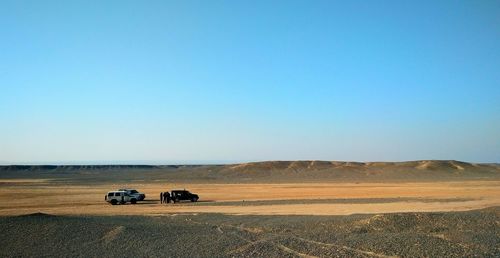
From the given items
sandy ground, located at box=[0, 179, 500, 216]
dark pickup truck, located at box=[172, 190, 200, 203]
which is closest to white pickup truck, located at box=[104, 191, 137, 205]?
sandy ground, located at box=[0, 179, 500, 216]

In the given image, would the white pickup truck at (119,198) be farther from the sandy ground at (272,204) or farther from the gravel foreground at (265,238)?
the gravel foreground at (265,238)

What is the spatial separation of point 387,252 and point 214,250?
18.7 feet

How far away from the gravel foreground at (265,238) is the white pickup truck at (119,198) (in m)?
18.8

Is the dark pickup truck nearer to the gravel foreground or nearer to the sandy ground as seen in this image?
the sandy ground

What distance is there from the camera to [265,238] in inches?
731

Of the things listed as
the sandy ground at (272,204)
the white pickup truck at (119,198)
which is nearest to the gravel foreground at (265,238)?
the sandy ground at (272,204)

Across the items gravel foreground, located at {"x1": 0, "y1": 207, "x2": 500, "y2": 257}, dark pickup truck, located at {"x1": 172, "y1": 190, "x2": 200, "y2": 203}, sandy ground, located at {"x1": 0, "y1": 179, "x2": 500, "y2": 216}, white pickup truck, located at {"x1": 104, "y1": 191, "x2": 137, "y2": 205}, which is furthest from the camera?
dark pickup truck, located at {"x1": 172, "y1": 190, "x2": 200, "y2": 203}

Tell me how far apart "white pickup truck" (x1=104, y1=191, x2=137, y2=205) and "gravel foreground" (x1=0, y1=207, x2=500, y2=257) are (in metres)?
18.8

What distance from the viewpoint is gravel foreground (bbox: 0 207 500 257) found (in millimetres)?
16109

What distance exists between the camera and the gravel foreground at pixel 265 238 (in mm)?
16109

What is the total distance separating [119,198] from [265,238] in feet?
87.5

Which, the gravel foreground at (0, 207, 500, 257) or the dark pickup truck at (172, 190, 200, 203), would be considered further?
the dark pickup truck at (172, 190, 200, 203)

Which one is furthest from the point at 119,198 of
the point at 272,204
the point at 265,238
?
the point at 265,238

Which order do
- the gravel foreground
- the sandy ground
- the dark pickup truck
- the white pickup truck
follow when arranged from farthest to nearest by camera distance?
the dark pickup truck < the white pickup truck < the sandy ground < the gravel foreground
